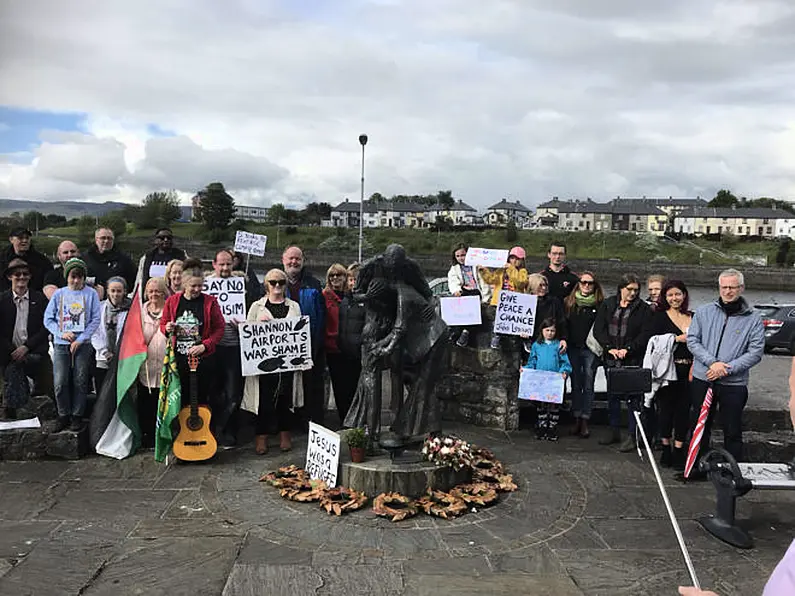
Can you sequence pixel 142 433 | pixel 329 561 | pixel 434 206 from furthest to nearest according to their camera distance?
pixel 434 206, pixel 142 433, pixel 329 561

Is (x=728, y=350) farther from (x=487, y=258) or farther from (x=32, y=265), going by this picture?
(x=32, y=265)

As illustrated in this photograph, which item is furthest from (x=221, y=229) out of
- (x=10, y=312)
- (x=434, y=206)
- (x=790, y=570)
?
(x=790, y=570)

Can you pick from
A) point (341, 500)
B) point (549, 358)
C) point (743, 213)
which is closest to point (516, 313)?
point (549, 358)

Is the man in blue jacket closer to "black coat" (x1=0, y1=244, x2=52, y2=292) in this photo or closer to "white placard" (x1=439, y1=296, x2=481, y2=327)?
"white placard" (x1=439, y1=296, x2=481, y2=327)

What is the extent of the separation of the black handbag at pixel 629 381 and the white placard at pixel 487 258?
3.47 m

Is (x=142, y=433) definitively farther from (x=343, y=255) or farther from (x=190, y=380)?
(x=343, y=255)

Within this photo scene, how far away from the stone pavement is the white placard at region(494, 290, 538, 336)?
1.87m

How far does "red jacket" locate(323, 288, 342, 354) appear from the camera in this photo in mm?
7535

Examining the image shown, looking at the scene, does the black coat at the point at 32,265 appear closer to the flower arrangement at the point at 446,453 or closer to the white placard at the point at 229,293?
the white placard at the point at 229,293

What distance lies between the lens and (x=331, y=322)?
757 centimetres

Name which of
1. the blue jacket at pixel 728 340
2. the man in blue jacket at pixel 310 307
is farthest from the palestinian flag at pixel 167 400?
the blue jacket at pixel 728 340

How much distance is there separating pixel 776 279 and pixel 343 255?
47.8m

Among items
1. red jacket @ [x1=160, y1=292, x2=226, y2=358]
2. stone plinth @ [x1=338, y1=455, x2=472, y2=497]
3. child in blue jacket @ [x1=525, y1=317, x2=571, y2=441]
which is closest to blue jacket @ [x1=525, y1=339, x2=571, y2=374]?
child in blue jacket @ [x1=525, y1=317, x2=571, y2=441]

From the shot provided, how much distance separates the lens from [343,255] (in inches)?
3155
